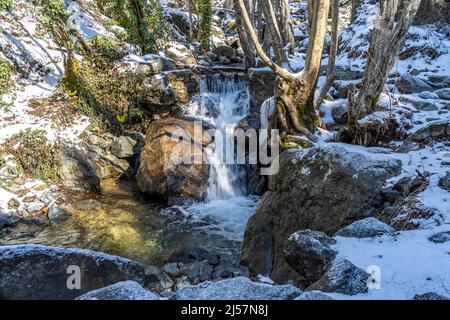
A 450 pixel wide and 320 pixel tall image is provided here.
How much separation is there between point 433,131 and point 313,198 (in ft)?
8.03

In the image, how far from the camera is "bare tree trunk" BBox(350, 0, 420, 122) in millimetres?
5516

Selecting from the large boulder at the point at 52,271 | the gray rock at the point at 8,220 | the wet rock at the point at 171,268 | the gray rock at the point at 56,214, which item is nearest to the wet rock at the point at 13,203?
the gray rock at the point at 8,220

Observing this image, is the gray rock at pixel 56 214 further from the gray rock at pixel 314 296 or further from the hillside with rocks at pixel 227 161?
the gray rock at pixel 314 296

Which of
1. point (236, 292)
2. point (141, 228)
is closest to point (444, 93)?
point (141, 228)

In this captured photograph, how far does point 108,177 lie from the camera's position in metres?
9.27

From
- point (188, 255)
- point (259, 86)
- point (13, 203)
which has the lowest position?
point (188, 255)

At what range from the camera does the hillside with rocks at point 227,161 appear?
252 centimetres

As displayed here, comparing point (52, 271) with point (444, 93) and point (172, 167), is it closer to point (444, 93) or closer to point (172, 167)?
point (172, 167)

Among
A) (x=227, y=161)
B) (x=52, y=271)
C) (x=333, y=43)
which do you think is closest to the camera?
(x=52, y=271)

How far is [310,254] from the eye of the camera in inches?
99.4

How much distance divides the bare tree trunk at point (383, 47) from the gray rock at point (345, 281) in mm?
4483
